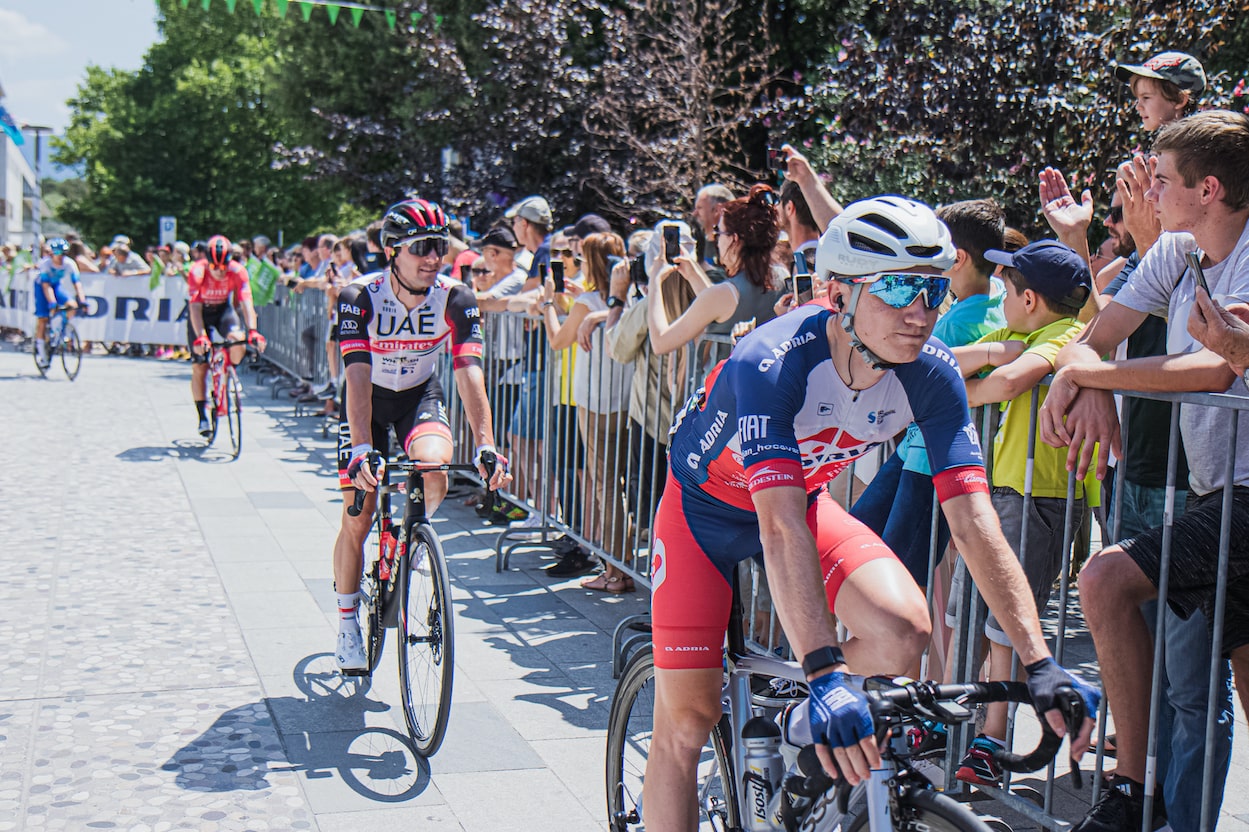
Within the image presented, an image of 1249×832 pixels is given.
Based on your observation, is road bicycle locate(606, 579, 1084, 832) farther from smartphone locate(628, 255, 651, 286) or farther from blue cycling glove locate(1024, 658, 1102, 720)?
smartphone locate(628, 255, 651, 286)

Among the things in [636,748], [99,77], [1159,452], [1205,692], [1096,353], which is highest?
[99,77]

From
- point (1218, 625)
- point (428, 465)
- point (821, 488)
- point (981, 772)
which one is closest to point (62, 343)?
point (428, 465)

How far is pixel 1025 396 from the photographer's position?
14.4 feet

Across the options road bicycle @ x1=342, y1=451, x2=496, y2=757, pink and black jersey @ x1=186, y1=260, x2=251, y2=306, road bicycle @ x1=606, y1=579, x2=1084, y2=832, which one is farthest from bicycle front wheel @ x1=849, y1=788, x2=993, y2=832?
pink and black jersey @ x1=186, y1=260, x2=251, y2=306

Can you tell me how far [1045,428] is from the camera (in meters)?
3.75

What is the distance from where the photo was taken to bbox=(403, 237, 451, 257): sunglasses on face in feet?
18.2

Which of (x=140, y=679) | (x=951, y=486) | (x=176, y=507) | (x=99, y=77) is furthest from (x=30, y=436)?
(x=99, y=77)

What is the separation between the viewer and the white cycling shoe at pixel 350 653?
5.70 metres

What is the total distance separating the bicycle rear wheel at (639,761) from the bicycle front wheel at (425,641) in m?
1.28

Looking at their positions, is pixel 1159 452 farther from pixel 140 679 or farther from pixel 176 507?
pixel 176 507

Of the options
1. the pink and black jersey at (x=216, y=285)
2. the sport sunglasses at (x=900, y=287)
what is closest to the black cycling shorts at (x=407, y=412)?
the sport sunglasses at (x=900, y=287)

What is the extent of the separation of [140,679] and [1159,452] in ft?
14.4

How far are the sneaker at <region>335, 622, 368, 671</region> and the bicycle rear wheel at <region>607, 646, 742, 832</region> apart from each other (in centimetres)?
222

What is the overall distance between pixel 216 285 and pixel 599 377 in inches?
267
